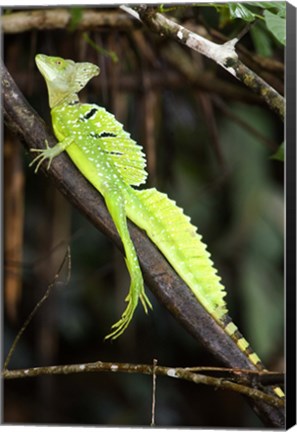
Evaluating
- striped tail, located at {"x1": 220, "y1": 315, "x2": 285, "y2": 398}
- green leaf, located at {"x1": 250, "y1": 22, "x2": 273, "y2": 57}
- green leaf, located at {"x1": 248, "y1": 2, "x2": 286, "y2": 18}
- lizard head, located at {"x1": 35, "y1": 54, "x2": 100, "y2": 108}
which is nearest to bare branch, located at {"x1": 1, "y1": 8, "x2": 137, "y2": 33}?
lizard head, located at {"x1": 35, "y1": 54, "x2": 100, "y2": 108}

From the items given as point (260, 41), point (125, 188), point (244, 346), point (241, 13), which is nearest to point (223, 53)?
point (241, 13)

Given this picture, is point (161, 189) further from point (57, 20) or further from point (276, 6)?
point (276, 6)

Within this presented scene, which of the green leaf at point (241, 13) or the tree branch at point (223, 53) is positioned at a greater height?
the green leaf at point (241, 13)

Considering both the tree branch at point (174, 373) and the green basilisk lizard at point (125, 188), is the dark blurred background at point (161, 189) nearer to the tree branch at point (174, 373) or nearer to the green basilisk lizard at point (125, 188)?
the green basilisk lizard at point (125, 188)

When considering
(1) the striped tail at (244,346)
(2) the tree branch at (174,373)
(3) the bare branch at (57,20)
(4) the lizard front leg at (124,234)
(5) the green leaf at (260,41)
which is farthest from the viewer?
(3) the bare branch at (57,20)

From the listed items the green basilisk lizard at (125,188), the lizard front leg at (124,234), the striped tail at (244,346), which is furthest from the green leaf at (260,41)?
the striped tail at (244,346)

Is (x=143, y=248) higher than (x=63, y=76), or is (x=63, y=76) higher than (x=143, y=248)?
(x=63, y=76)
